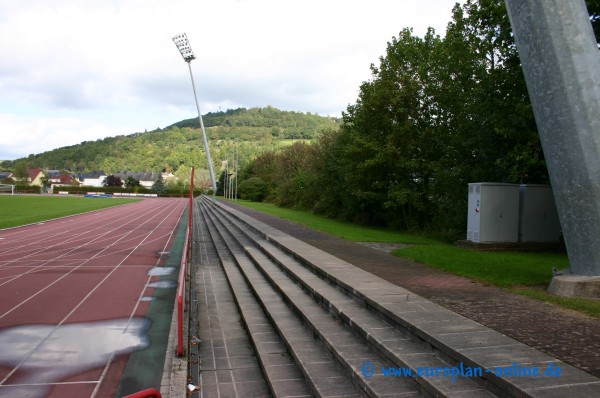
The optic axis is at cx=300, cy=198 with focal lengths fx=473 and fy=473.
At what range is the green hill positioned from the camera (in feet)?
528

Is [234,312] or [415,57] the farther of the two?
[415,57]

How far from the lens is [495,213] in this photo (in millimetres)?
13648

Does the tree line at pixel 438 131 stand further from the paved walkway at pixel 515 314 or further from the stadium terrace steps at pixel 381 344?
the stadium terrace steps at pixel 381 344

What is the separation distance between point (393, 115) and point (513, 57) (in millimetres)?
10552

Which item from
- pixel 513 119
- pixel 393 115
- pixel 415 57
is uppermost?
pixel 415 57

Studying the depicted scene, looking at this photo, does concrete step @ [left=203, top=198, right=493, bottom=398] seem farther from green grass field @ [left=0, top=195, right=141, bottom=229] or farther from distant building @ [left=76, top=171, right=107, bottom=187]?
distant building @ [left=76, top=171, right=107, bottom=187]

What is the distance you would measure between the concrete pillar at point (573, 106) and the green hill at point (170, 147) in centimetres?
14087

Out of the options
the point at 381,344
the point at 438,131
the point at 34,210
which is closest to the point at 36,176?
the point at 34,210

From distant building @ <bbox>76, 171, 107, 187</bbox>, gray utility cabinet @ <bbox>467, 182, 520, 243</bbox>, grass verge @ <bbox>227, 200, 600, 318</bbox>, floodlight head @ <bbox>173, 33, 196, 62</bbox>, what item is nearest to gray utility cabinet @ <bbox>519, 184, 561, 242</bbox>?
gray utility cabinet @ <bbox>467, 182, 520, 243</bbox>

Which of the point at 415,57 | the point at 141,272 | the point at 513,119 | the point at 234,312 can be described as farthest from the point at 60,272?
the point at 415,57

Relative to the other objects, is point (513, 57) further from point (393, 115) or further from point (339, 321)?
point (339, 321)

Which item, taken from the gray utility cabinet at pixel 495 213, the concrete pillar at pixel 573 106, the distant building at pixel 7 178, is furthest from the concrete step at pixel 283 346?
the distant building at pixel 7 178

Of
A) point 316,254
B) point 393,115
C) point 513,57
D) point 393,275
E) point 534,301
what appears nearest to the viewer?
point 534,301

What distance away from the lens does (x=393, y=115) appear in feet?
82.8
